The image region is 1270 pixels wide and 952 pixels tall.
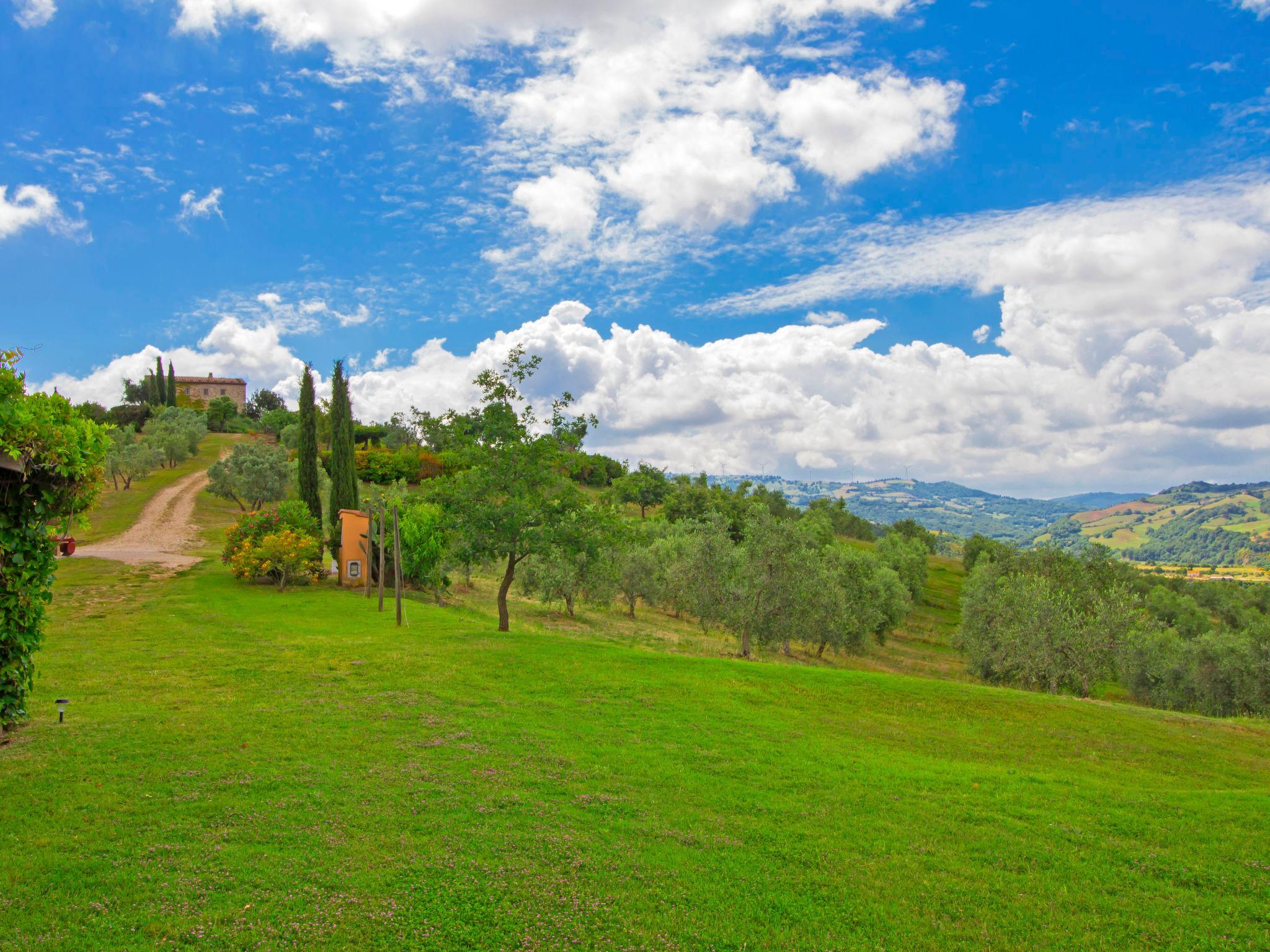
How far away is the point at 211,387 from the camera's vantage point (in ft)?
551

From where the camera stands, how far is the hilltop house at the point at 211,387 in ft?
541

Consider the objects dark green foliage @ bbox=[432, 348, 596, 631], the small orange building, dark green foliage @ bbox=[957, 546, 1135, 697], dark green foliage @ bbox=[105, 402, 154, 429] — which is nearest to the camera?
dark green foliage @ bbox=[432, 348, 596, 631]

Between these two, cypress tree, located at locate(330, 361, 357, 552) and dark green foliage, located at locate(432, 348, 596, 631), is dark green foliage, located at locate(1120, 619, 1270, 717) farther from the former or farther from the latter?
cypress tree, located at locate(330, 361, 357, 552)

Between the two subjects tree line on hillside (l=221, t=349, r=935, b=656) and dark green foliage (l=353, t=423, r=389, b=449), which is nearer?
tree line on hillside (l=221, t=349, r=935, b=656)

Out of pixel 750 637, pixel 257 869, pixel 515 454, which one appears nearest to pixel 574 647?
pixel 515 454

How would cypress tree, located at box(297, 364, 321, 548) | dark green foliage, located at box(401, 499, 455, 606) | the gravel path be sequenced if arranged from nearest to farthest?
dark green foliage, located at box(401, 499, 455, 606), the gravel path, cypress tree, located at box(297, 364, 321, 548)

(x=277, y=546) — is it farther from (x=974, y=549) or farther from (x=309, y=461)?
(x=974, y=549)

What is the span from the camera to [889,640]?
3022 inches

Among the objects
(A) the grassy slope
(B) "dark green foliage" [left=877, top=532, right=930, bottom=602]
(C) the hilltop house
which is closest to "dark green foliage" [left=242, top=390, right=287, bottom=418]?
(C) the hilltop house

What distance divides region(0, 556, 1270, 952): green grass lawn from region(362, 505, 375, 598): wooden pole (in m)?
20.4

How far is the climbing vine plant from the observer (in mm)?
11242

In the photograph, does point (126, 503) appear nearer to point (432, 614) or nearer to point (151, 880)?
point (432, 614)

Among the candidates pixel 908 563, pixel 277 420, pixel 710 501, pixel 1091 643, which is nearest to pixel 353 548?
pixel 1091 643

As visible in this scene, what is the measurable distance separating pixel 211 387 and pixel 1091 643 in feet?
612
